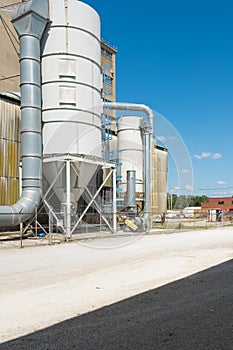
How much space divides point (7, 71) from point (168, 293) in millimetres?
27804

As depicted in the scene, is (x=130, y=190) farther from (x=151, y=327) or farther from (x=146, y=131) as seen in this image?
(x=151, y=327)

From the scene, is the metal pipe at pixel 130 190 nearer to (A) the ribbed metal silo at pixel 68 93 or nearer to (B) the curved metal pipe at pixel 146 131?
(B) the curved metal pipe at pixel 146 131

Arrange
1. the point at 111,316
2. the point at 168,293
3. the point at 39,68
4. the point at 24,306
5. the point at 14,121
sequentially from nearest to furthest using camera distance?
the point at 111,316
the point at 24,306
the point at 168,293
the point at 39,68
the point at 14,121

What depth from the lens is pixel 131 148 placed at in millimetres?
34500

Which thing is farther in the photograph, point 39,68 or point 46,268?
point 39,68

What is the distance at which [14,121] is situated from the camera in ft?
78.5

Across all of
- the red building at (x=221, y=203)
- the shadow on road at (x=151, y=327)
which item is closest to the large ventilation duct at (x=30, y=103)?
the shadow on road at (x=151, y=327)

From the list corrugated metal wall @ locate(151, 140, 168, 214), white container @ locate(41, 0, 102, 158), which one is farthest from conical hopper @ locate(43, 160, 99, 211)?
corrugated metal wall @ locate(151, 140, 168, 214)

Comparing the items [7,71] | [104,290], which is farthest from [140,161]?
[104,290]

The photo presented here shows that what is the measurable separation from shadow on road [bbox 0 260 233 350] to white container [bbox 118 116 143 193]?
26619 millimetres

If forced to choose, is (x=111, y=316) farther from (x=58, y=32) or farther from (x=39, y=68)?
(x=58, y=32)

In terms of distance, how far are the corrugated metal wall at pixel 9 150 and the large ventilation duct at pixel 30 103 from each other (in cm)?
155

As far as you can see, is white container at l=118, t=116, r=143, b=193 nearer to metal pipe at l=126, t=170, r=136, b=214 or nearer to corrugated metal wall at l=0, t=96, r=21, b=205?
metal pipe at l=126, t=170, r=136, b=214

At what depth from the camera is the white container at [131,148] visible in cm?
3453
